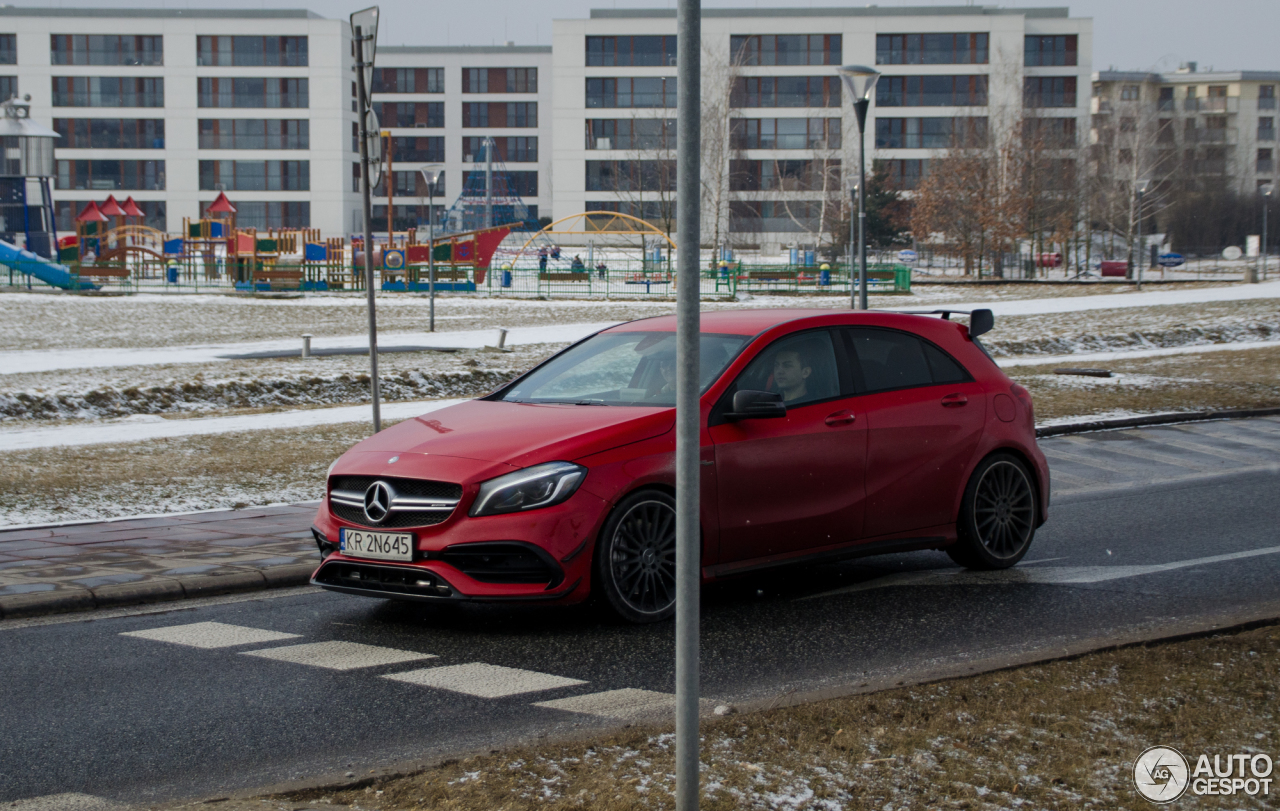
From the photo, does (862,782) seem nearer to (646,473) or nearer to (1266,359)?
(646,473)

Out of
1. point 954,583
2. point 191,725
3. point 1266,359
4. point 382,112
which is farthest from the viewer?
point 382,112

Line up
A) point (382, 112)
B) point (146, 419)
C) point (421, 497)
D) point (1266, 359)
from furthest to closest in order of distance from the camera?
point (382, 112), point (1266, 359), point (146, 419), point (421, 497)

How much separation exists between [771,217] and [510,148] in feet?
93.9

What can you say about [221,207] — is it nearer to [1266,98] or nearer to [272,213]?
[272,213]

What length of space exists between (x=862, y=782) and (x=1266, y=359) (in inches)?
835

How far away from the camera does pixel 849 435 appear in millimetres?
7047

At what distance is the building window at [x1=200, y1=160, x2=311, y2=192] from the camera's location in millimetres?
88000

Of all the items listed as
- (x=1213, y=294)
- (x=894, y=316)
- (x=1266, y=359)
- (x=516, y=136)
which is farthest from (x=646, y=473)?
(x=516, y=136)

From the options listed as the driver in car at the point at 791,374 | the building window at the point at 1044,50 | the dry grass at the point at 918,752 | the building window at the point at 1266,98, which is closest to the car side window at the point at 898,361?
the driver in car at the point at 791,374

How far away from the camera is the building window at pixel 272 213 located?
8900 cm

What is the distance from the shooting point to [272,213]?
89.4 metres

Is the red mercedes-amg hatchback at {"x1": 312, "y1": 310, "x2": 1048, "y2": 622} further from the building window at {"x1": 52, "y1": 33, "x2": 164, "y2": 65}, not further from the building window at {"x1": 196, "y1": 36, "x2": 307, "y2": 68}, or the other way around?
the building window at {"x1": 52, "y1": 33, "x2": 164, "y2": 65}

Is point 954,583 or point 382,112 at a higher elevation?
point 382,112

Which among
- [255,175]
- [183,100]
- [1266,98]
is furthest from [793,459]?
[1266,98]
